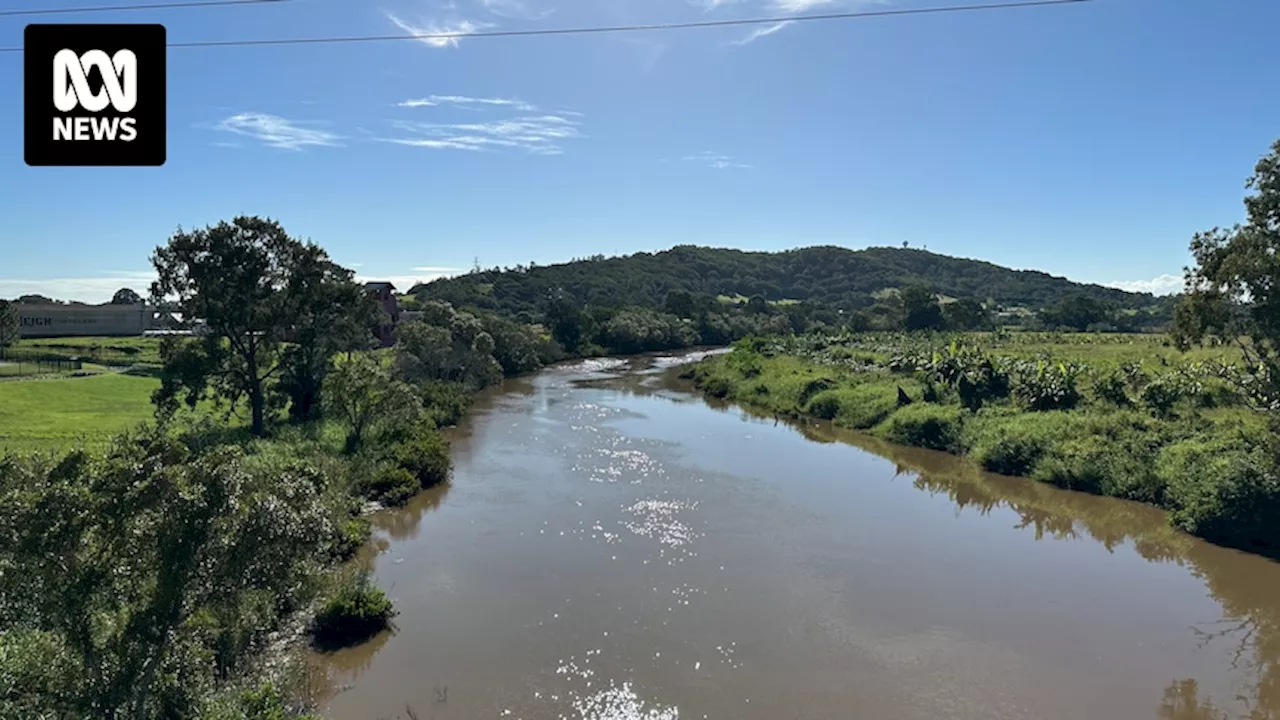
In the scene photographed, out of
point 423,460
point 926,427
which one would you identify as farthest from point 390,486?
point 926,427

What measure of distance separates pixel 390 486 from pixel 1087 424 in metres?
24.4

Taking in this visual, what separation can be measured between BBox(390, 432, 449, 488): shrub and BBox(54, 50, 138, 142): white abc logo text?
17.5m

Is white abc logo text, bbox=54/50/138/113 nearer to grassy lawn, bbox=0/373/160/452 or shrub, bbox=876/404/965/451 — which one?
grassy lawn, bbox=0/373/160/452

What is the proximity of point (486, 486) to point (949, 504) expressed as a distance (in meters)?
15.3

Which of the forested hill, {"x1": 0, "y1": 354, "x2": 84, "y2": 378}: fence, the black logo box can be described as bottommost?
{"x1": 0, "y1": 354, "x2": 84, "y2": 378}: fence

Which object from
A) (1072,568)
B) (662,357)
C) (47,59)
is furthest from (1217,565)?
(662,357)

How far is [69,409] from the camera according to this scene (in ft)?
97.2

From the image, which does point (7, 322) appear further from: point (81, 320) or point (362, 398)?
point (362, 398)

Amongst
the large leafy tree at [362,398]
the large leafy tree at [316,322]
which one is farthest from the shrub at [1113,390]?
the large leafy tree at [316,322]

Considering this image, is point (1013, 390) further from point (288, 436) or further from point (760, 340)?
point (760, 340)

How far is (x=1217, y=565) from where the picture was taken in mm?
18984

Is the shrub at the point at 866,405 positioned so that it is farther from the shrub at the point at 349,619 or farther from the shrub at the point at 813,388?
the shrub at the point at 349,619

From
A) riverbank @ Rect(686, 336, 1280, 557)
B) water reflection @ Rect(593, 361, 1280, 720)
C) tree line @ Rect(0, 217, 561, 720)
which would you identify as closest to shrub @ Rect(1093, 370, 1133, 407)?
riverbank @ Rect(686, 336, 1280, 557)

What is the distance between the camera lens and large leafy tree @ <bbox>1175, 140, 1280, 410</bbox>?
19.0 meters
